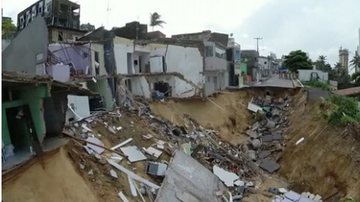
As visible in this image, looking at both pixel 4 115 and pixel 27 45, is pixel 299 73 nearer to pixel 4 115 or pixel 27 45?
pixel 27 45

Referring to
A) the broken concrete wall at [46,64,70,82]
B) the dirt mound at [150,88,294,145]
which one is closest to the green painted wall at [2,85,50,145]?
the broken concrete wall at [46,64,70,82]

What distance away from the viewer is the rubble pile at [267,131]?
22.7 metres

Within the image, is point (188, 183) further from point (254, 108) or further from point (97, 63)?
point (254, 108)

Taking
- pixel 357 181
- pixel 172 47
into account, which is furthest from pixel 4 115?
pixel 172 47

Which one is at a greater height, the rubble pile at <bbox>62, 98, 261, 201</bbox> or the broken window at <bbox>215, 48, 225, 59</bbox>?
the broken window at <bbox>215, 48, 225, 59</bbox>

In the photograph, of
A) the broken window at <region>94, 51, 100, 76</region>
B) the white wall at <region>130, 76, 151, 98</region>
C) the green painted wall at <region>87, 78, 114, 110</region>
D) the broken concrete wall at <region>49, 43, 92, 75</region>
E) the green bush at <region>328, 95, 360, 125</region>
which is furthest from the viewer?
the white wall at <region>130, 76, 151, 98</region>

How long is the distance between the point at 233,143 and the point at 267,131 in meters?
3.28

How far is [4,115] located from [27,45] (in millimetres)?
9622

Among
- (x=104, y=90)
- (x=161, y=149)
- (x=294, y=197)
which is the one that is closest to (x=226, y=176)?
(x=294, y=197)

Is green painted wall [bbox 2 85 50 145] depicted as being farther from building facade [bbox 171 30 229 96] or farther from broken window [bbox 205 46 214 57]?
broken window [bbox 205 46 214 57]

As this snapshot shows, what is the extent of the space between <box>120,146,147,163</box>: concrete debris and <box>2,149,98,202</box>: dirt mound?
4.11 m

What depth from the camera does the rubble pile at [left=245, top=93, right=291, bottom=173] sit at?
22.7 m

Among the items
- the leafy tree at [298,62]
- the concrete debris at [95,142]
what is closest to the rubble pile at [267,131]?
the concrete debris at [95,142]

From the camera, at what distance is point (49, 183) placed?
365 inches
